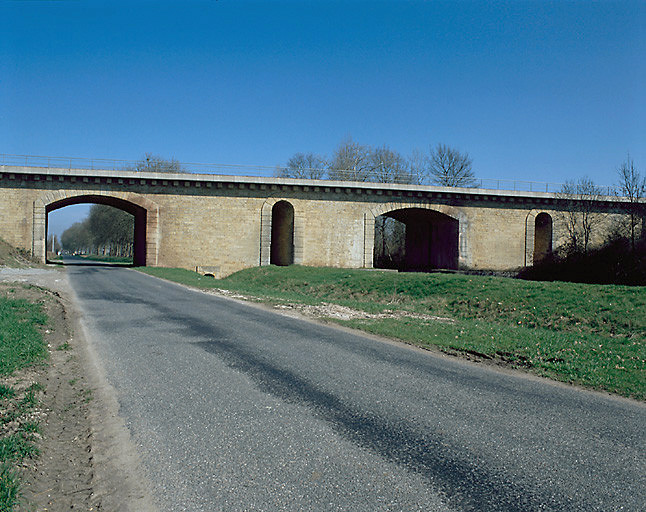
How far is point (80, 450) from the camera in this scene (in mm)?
4645

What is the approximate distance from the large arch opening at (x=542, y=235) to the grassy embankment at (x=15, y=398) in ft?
140

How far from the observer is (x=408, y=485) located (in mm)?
3844

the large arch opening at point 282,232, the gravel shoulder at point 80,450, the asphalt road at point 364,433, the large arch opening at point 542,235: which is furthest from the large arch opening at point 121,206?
the large arch opening at point 542,235

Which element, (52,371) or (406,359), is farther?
(406,359)

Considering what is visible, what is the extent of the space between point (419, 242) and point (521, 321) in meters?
35.5

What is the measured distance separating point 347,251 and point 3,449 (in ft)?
121

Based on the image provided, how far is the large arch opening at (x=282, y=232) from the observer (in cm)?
4178

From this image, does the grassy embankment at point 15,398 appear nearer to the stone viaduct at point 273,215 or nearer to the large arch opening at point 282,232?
→ the stone viaduct at point 273,215

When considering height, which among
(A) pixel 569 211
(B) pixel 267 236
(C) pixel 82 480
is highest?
(A) pixel 569 211

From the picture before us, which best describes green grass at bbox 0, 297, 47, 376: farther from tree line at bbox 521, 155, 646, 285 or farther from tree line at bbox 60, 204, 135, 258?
tree line at bbox 60, 204, 135, 258

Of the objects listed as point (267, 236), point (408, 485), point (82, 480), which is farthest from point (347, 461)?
point (267, 236)

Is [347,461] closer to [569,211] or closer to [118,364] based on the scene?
[118,364]

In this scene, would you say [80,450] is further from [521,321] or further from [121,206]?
[121,206]

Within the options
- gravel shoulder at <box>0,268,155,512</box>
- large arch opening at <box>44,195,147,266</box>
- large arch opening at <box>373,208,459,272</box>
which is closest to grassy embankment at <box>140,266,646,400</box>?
gravel shoulder at <box>0,268,155,512</box>
